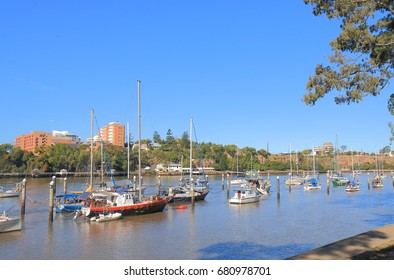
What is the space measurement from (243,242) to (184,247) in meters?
3.95

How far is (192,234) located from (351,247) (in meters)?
18.3

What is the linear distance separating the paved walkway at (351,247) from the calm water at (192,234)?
8047 millimetres

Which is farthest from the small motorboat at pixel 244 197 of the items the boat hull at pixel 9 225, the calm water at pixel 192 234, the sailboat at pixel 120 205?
the boat hull at pixel 9 225

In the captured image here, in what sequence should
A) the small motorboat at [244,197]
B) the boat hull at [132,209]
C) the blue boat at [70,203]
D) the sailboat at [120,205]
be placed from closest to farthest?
the boat hull at [132,209] → the sailboat at [120,205] → the blue boat at [70,203] → the small motorboat at [244,197]

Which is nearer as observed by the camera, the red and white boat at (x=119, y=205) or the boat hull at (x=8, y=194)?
the red and white boat at (x=119, y=205)

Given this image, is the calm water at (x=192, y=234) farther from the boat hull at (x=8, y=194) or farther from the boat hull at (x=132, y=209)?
the boat hull at (x=8, y=194)

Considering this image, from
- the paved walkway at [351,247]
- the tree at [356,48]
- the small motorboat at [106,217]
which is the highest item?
the tree at [356,48]

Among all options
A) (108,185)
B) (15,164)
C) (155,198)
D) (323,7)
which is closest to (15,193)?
(108,185)

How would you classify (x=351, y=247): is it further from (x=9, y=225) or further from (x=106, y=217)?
(x=106, y=217)

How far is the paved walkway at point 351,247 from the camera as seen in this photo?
10766 millimetres

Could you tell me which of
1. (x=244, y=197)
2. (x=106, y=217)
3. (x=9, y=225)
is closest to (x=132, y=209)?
(x=106, y=217)

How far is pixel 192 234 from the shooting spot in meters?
29.0

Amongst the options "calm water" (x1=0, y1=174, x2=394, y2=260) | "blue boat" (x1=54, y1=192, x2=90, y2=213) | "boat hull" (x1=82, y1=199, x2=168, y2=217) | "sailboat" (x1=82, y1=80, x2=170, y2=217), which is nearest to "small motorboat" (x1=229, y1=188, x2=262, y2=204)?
"calm water" (x1=0, y1=174, x2=394, y2=260)
